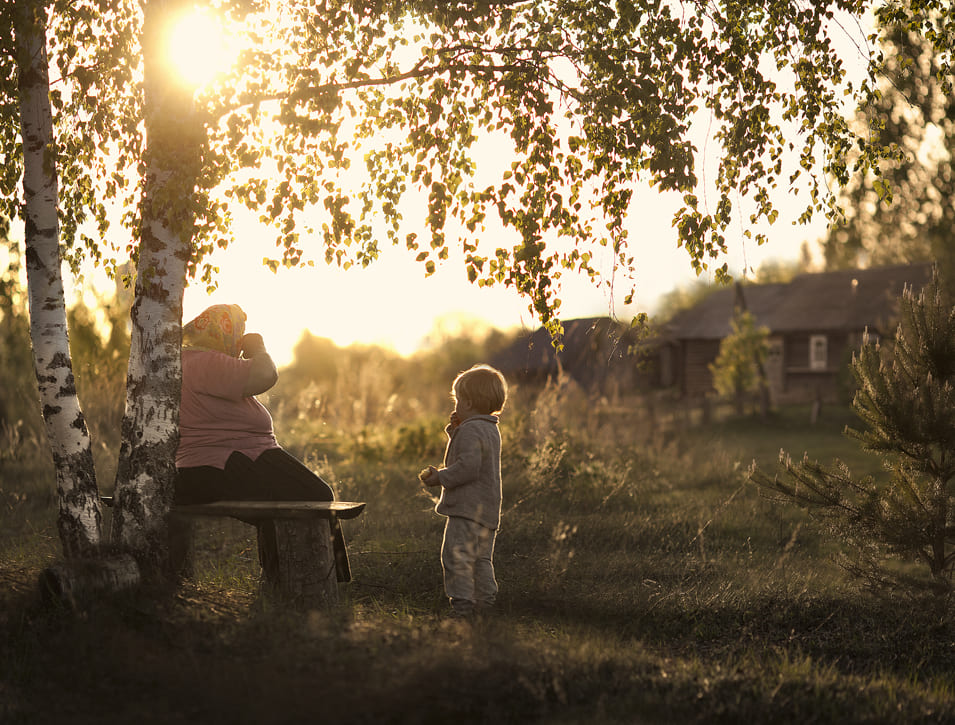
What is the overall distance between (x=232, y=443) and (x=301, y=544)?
3.20ft

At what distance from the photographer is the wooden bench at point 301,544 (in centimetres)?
469

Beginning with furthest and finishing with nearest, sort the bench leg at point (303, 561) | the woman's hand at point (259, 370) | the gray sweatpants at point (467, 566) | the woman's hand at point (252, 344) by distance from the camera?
the woman's hand at point (252, 344), the woman's hand at point (259, 370), the gray sweatpants at point (467, 566), the bench leg at point (303, 561)

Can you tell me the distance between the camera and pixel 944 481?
591cm

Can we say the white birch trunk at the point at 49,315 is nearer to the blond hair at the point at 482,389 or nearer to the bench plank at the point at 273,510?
the bench plank at the point at 273,510

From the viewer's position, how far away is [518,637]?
4.21 metres

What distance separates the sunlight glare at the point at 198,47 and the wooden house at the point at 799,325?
27929 millimetres

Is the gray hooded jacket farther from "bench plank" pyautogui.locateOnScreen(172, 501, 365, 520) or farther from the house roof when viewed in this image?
the house roof

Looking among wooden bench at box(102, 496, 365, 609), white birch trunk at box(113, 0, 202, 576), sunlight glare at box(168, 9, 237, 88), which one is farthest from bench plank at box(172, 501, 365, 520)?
sunlight glare at box(168, 9, 237, 88)

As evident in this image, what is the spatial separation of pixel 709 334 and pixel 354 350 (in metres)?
16.8

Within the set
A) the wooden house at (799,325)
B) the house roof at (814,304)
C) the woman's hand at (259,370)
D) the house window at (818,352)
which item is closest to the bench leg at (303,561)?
the woman's hand at (259,370)

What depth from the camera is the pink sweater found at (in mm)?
5297

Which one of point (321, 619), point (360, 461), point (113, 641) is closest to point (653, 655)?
point (321, 619)

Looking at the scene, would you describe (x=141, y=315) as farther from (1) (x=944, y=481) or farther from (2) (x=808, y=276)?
(2) (x=808, y=276)

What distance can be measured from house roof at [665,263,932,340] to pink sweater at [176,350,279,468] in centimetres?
2902
